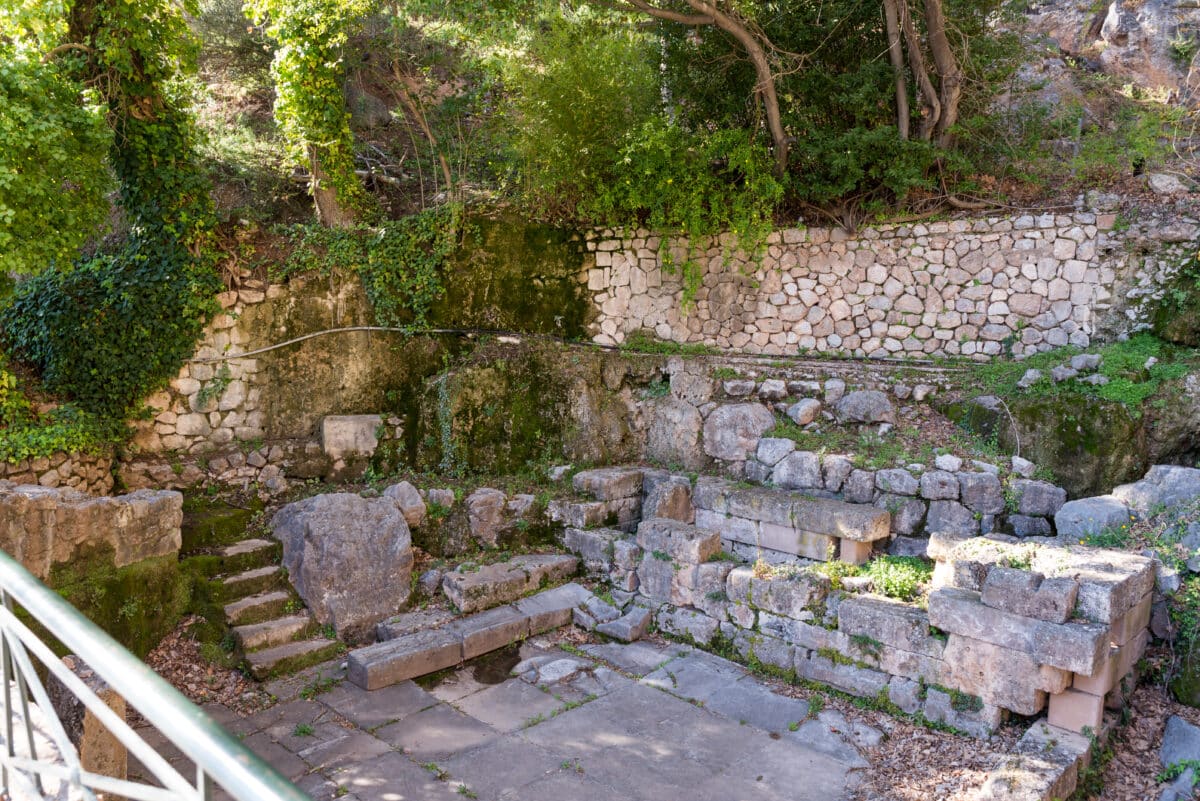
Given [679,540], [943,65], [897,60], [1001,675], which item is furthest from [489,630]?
[943,65]

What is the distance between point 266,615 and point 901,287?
357 inches

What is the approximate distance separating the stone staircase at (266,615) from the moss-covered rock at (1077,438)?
292 inches

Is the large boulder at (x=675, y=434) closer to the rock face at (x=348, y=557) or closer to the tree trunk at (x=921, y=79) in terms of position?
the rock face at (x=348, y=557)

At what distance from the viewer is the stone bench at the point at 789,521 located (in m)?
7.78

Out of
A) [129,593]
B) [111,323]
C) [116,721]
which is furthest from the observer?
[111,323]

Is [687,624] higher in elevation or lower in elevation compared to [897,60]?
lower

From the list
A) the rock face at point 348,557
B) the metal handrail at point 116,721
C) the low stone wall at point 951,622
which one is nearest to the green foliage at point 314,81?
the rock face at point 348,557

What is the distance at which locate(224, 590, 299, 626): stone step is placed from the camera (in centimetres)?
710

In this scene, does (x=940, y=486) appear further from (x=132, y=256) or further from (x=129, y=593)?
(x=132, y=256)

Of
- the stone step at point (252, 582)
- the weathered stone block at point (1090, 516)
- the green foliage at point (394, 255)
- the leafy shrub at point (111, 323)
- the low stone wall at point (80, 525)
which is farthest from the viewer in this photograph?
the green foliage at point (394, 255)

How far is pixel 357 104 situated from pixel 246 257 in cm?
555

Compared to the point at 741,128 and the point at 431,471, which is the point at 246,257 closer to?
the point at 431,471

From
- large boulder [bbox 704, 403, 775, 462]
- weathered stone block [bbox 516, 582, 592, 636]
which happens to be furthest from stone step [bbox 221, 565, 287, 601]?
large boulder [bbox 704, 403, 775, 462]

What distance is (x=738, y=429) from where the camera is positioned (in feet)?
31.6
